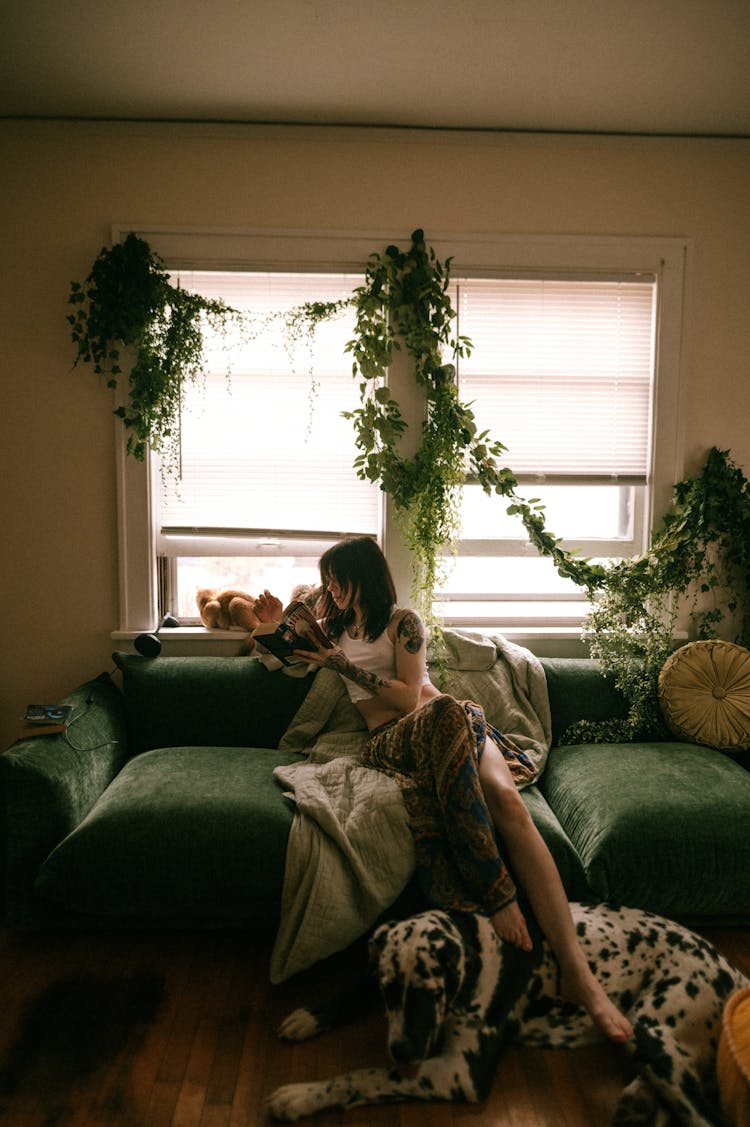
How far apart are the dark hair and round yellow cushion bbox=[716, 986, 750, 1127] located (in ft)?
Answer: 5.18

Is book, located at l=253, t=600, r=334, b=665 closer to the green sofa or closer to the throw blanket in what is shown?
the throw blanket

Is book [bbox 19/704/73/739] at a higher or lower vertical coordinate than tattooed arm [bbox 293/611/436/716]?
lower

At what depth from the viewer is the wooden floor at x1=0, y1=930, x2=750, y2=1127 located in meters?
1.85

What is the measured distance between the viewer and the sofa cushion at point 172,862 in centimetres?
238

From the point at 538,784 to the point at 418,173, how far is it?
2487mm

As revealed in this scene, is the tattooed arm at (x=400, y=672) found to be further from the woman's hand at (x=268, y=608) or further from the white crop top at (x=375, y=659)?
the woman's hand at (x=268, y=608)

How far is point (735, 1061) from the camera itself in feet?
5.47

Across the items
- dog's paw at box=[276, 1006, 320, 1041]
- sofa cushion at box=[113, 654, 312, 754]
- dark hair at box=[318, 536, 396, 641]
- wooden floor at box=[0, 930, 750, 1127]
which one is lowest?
wooden floor at box=[0, 930, 750, 1127]

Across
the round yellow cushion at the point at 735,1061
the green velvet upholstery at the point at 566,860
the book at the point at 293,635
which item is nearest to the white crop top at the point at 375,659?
the book at the point at 293,635

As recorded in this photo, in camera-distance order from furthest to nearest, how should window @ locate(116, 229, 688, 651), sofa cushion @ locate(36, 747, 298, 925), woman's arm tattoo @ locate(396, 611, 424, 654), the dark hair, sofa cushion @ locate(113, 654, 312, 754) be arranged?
window @ locate(116, 229, 688, 651) < sofa cushion @ locate(113, 654, 312, 754) < the dark hair < woman's arm tattoo @ locate(396, 611, 424, 654) < sofa cushion @ locate(36, 747, 298, 925)

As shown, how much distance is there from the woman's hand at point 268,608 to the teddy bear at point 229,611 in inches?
0.8

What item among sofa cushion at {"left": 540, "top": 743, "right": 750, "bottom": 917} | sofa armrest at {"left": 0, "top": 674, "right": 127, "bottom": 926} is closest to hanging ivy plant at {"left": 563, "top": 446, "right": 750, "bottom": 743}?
sofa cushion at {"left": 540, "top": 743, "right": 750, "bottom": 917}

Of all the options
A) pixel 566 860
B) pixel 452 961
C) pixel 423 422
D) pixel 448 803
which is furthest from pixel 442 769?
pixel 423 422

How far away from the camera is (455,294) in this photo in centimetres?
339
